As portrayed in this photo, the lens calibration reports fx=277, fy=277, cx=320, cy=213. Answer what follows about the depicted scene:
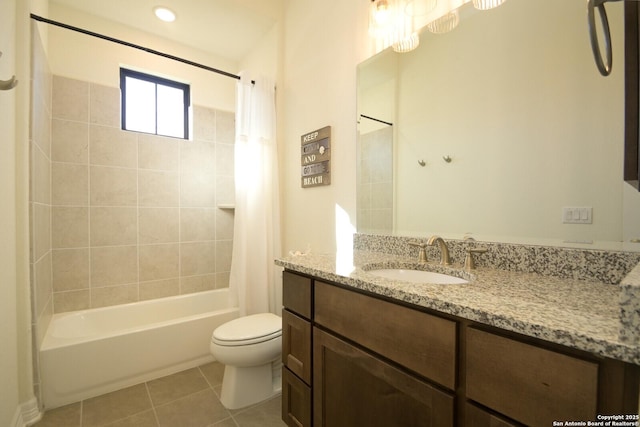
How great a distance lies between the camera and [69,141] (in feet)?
6.89

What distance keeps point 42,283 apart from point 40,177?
0.66 m

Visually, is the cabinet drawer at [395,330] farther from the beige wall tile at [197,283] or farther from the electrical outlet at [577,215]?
the beige wall tile at [197,283]

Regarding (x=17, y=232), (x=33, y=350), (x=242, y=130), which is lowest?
(x=33, y=350)

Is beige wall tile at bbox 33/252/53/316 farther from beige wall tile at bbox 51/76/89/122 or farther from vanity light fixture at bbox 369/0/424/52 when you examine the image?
vanity light fixture at bbox 369/0/424/52

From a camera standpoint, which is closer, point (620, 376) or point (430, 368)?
point (620, 376)

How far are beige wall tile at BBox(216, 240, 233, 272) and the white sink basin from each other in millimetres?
2017

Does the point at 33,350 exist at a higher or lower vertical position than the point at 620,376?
lower

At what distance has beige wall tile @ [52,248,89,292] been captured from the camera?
6.81 feet

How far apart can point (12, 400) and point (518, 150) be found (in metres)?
2.53

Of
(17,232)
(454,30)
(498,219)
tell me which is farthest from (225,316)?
(454,30)

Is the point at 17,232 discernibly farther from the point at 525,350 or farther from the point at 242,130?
the point at 525,350

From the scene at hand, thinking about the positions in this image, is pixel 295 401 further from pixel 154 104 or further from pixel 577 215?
pixel 154 104

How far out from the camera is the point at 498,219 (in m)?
1.11

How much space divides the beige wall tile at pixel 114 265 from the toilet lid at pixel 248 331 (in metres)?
1.22
